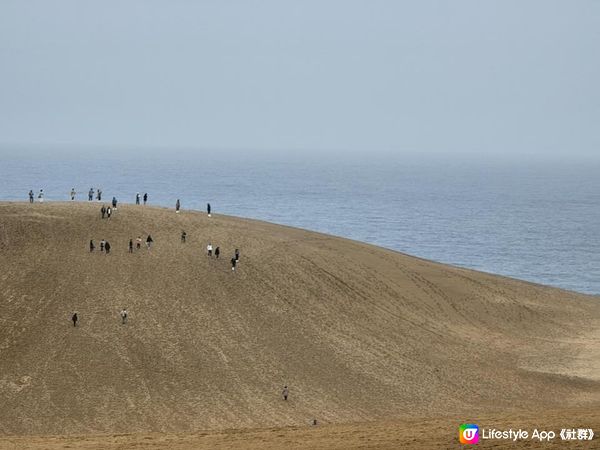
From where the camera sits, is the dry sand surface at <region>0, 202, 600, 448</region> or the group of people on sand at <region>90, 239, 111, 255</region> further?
the group of people on sand at <region>90, 239, 111, 255</region>

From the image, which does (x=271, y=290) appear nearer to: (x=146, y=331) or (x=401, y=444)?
(x=146, y=331)

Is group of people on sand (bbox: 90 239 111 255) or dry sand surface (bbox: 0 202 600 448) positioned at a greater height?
group of people on sand (bbox: 90 239 111 255)

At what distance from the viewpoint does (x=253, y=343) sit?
57.5m

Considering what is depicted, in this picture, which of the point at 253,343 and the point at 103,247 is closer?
the point at 253,343

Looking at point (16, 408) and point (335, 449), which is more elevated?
point (335, 449)

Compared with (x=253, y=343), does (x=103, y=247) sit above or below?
above

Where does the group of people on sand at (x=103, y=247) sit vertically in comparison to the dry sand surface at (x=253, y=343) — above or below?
above

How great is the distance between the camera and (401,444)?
3500cm

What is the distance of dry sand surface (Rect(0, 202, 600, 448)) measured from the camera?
153ft

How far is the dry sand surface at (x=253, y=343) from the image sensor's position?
46.5m

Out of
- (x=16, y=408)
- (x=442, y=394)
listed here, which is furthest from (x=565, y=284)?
(x=16, y=408)

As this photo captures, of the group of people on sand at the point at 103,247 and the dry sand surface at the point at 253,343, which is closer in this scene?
the dry sand surface at the point at 253,343

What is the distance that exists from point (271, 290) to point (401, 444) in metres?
30.2

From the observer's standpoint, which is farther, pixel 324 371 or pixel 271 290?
pixel 271 290
